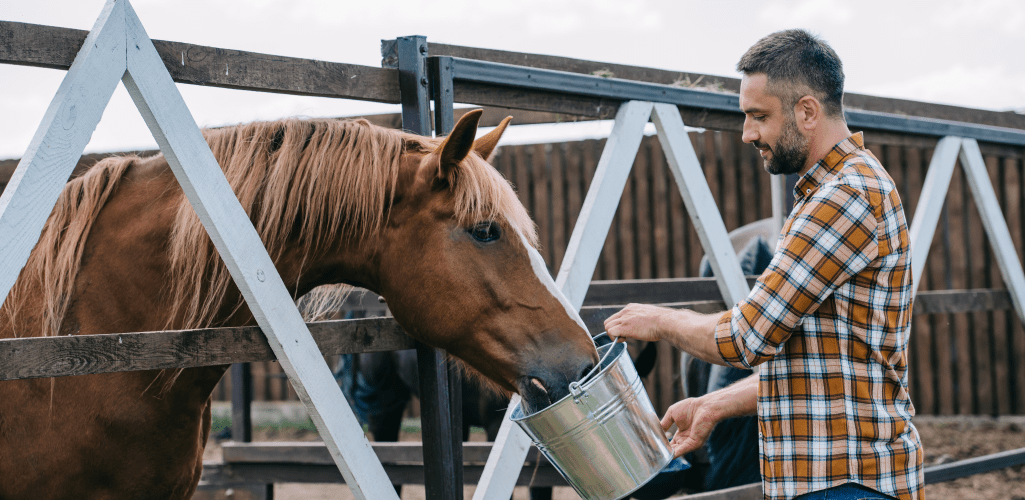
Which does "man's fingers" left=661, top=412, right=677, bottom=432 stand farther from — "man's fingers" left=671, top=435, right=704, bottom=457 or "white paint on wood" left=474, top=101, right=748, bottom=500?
"white paint on wood" left=474, top=101, right=748, bottom=500

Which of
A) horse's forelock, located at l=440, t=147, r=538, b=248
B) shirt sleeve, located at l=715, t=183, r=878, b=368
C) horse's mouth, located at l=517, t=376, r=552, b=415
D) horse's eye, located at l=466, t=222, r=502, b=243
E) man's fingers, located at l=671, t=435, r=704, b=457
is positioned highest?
horse's forelock, located at l=440, t=147, r=538, b=248

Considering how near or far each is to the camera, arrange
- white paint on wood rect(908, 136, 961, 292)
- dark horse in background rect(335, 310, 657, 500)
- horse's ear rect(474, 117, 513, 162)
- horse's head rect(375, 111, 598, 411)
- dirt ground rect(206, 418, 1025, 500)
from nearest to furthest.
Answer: horse's head rect(375, 111, 598, 411)
horse's ear rect(474, 117, 513, 162)
white paint on wood rect(908, 136, 961, 292)
dirt ground rect(206, 418, 1025, 500)
dark horse in background rect(335, 310, 657, 500)

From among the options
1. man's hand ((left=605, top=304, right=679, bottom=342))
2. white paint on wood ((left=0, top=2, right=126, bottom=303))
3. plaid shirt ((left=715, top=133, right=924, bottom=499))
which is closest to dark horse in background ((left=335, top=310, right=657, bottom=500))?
man's hand ((left=605, top=304, right=679, bottom=342))

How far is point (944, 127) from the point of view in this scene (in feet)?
11.7

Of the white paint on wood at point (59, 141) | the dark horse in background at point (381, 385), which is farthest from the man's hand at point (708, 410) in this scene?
the dark horse in background at point (381, 385)

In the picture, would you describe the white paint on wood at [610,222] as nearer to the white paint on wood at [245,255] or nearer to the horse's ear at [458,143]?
the white paint on wood at [245,255]

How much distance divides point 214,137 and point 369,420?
3.94 metres

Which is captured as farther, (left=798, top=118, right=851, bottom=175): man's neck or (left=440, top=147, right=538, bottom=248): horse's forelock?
(left=440, top=147, right=538, bottom=248): horse's forelock

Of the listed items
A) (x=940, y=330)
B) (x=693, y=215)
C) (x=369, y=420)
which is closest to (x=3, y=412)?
(x=693, y=215)

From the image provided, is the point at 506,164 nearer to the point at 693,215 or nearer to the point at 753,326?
the point at 693,215

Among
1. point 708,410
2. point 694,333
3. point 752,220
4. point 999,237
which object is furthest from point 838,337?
point 752,220

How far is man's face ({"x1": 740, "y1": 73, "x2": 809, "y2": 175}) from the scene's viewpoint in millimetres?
1651

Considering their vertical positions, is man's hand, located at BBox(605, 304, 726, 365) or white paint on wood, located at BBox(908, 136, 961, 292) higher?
white paint on wood, located at BBox(908, 136, 961, 292)

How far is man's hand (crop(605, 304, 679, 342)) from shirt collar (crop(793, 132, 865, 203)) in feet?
1.35
